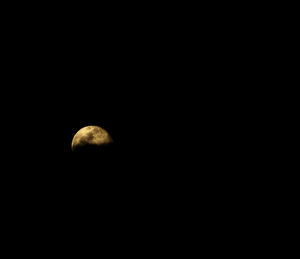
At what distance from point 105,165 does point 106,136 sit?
0.28 m

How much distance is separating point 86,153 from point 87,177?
0.67 ft

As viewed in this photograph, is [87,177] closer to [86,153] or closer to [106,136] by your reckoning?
[86,153]

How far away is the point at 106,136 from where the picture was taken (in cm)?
279

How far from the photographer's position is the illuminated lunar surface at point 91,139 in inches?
105

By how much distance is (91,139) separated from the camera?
2686mm

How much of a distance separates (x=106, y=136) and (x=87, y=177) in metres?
0.41

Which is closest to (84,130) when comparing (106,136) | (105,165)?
(106,136)

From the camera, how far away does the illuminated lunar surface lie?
267 cm

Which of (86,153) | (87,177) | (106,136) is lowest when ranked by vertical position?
(87,177)

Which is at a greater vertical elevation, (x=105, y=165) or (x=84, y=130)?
(x=84, y=130)

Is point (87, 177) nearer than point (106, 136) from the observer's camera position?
Yes

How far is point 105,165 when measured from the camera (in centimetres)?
265

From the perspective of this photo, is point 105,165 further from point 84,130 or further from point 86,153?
point 84,130

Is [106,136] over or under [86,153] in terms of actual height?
over
